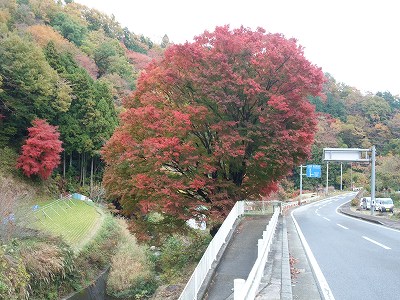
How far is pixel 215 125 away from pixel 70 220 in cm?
1524

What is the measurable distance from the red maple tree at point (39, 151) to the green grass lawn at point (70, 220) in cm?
316

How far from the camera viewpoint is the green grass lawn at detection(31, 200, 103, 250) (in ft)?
63.9

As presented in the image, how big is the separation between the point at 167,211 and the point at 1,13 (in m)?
42.7

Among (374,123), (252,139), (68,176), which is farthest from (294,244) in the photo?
(374,123)

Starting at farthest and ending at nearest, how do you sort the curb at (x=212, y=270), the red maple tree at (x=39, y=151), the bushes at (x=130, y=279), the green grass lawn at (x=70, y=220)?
Answer: 1. the red maple tree at (x=39, y=151)
2. the green grass lawn at (x=70, y=220)
3. the bushes at (x=130, y=279)
4. the curb at (x=212, y=270)

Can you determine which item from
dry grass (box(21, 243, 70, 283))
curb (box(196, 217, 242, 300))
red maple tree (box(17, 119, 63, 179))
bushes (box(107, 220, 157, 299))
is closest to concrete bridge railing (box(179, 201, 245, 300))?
curb (box(196, 217, 242, 300))

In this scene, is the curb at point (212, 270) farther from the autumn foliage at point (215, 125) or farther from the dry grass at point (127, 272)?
the dry grass at point (127, 272)

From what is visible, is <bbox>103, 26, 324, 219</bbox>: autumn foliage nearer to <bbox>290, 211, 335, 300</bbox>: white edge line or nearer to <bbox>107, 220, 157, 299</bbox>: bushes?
<bbox>107, 220, 157, 299</bbox>: bushes

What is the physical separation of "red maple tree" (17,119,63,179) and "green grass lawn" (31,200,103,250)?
316 centimetres

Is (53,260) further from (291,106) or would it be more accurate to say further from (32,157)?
(32,157)

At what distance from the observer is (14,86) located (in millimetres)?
30641

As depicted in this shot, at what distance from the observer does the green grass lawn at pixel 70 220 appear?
63.9ft

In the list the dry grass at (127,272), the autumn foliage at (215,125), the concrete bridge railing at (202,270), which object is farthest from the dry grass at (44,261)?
the concrete bridge railing at (202,270)

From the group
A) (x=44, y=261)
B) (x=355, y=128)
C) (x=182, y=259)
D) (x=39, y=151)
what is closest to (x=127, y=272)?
(x=182, y=259)
